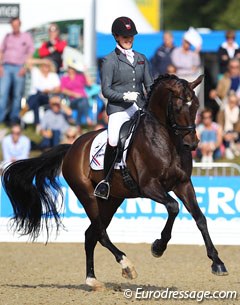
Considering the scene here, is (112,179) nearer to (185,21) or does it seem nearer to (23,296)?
(23,296)

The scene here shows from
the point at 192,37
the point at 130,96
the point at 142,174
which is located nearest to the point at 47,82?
the point at 192,37

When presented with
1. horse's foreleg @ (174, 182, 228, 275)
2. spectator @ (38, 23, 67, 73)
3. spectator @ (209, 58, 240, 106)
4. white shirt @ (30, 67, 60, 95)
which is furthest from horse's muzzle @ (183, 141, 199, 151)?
spectator @ (38, 23, 67, 73)

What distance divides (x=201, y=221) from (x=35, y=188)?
238 cm

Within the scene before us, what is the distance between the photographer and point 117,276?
10.7m

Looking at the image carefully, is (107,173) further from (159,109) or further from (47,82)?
(47,82)

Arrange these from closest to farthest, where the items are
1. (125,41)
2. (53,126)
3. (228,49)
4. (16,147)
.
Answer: (125,41)
(16,147)
(53,126)
(228,49)

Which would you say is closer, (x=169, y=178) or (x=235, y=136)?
(x=169, y=178)

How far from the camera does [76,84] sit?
18609 mm

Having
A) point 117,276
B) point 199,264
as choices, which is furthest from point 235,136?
point 117,276

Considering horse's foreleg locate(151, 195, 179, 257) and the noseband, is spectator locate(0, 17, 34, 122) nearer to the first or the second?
the noseband

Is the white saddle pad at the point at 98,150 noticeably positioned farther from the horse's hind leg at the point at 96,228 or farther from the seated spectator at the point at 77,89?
the seated spectator at the point at 77,89

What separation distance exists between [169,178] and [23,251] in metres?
4.92

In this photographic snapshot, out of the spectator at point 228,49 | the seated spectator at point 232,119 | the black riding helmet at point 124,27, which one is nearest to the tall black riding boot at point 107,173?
the black riding helmet at point 124,27

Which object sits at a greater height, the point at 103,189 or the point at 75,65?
the point at 103,189
